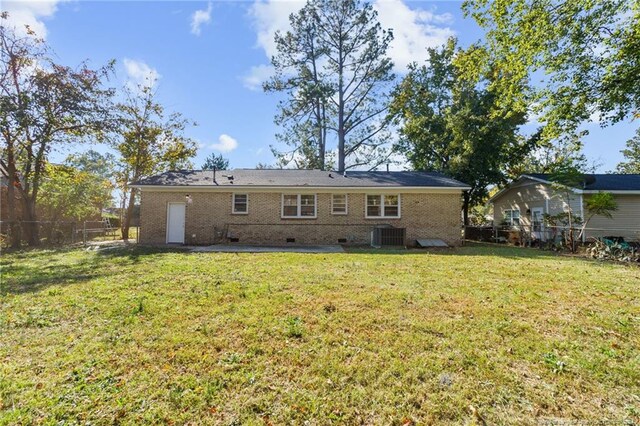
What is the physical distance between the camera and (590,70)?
1028 centimetres

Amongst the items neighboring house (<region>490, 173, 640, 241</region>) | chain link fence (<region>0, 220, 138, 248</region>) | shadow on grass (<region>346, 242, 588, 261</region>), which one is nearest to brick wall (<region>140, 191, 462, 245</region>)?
shadow on grass (<region>346, 242, 588, 261</region>)

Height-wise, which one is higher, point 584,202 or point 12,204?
point 584,202

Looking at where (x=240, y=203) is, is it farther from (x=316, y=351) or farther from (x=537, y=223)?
(x=537, y=223)

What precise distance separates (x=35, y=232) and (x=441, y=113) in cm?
2555

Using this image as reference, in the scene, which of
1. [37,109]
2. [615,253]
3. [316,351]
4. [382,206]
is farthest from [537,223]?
[37,109]

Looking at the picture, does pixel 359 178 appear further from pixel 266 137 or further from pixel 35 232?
pixel 35 232

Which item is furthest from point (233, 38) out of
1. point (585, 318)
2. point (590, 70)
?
point (585, 318)

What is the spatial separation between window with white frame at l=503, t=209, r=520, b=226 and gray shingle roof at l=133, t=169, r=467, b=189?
22.7ft

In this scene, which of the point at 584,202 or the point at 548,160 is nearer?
the point at 584,202

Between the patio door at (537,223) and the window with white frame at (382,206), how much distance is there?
290 inches

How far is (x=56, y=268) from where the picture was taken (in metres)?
8.36

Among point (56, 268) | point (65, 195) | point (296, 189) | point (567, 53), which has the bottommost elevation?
point (56, 268)

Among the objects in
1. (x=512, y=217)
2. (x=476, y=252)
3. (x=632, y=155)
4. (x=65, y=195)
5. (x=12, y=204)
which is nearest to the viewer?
(x=476, y=252)

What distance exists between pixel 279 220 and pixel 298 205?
3.90 ft
